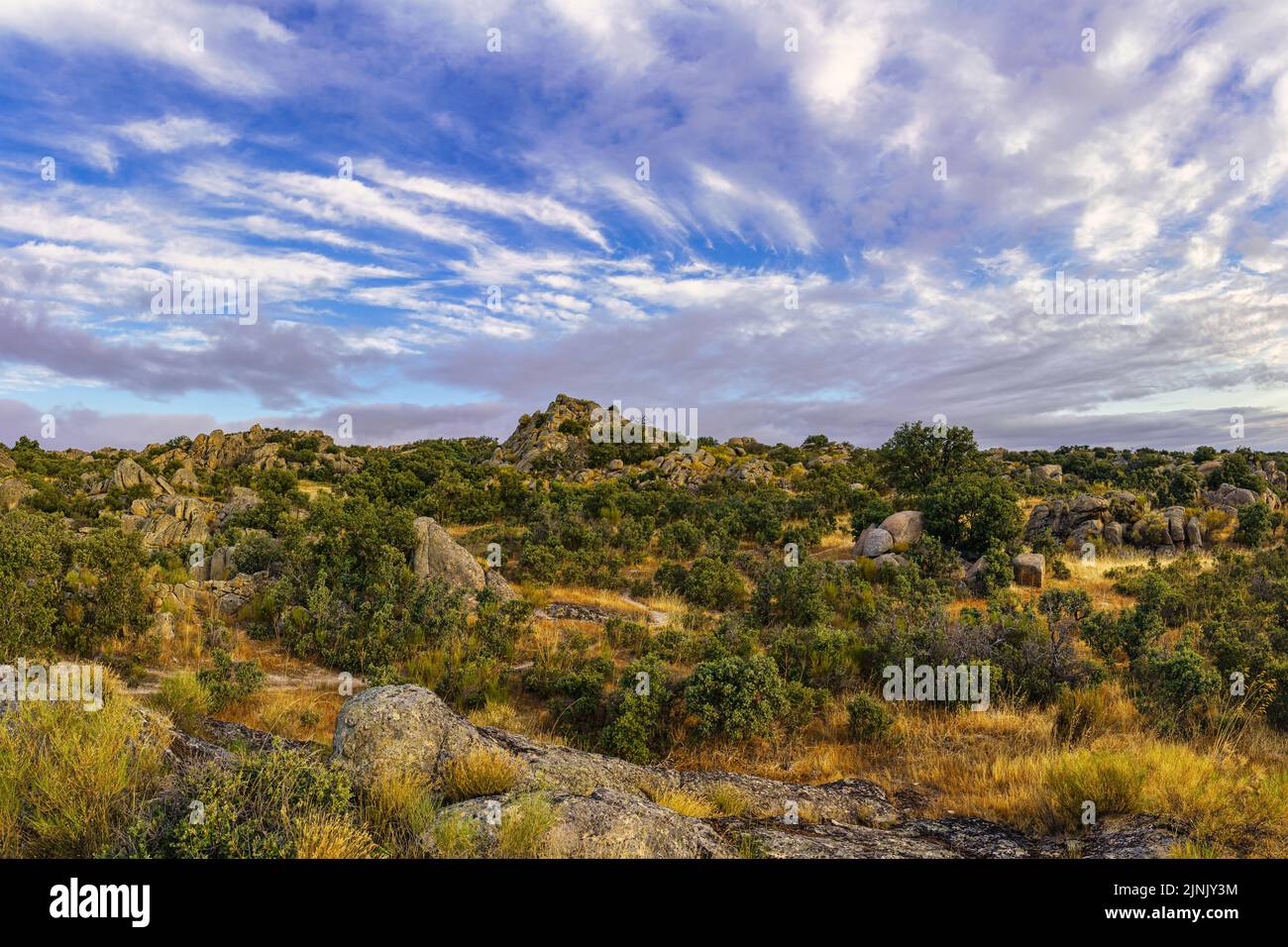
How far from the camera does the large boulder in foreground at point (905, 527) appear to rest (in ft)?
70.9

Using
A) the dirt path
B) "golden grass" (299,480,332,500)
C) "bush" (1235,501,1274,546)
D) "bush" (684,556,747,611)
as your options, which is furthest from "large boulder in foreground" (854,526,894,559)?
"golden grass" (299,480,332,500)

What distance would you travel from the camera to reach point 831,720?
30.6 feet

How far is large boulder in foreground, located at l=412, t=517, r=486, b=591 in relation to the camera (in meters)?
15.5

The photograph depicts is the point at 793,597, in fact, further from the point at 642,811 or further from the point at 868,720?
the point at 642,811

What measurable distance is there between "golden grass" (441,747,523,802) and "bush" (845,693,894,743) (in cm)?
538

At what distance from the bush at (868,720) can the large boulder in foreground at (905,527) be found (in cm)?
1348

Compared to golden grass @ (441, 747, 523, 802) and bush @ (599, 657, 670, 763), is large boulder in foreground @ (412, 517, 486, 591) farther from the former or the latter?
golden grass @ (441, 747, 523, 802)
